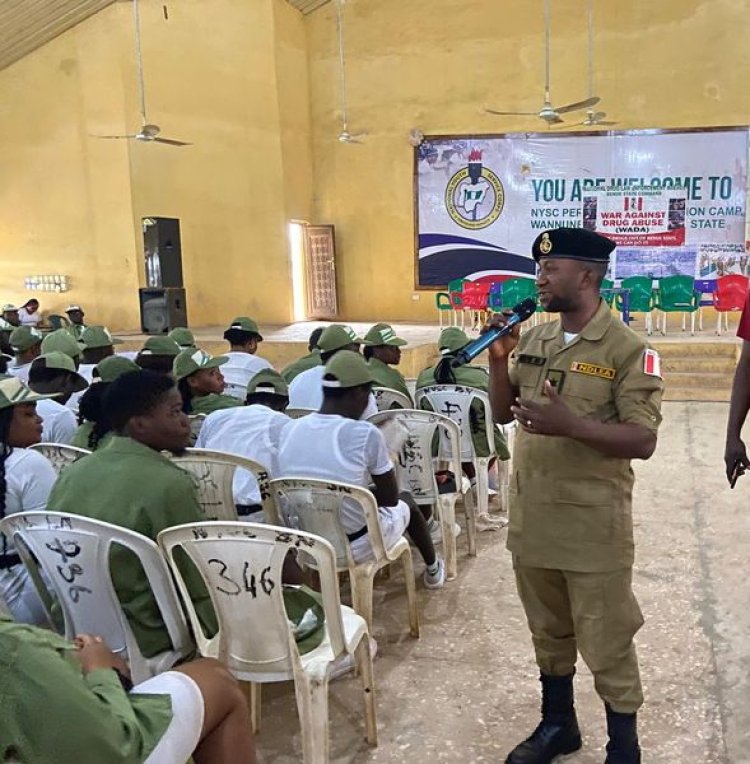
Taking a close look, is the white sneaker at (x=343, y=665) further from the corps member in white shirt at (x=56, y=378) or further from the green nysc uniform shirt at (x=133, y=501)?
the corps member in white shirt at (x=56, y=378)

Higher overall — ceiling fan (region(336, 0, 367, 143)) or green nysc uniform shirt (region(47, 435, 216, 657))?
ceiling fan (region(336, 0, 367, 143))

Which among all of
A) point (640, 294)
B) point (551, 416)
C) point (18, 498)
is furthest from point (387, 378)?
point (640, 294)

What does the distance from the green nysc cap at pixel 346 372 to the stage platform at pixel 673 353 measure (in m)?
5.82

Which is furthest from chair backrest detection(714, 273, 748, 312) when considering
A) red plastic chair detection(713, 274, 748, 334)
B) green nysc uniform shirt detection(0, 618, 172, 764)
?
green nysc uniform shirt detection(0, 618, 172, 764)

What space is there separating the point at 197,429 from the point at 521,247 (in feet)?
30.3

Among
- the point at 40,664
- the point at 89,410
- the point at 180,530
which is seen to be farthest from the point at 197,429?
the point at 40,664

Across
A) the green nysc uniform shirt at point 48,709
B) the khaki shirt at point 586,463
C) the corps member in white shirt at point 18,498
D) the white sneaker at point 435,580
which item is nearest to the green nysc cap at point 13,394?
the corps member in white shirt at point 18,498

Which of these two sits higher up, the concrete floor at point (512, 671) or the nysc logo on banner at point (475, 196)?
the nysc logo on banner at point (475, 196)

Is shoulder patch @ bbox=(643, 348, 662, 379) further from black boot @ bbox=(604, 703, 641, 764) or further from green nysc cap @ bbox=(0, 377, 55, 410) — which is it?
green nysc cap @ bbox=(0, 377, 55, 410)

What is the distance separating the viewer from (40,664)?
3.54 ft

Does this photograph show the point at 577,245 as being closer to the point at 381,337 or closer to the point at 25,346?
the point at 381,337

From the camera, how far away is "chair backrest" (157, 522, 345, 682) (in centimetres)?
179

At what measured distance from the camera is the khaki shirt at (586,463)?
178 cm

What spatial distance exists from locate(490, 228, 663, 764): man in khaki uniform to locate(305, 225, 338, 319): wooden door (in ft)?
34.3
